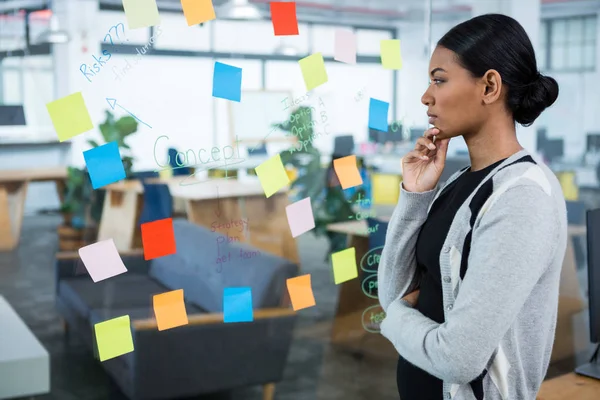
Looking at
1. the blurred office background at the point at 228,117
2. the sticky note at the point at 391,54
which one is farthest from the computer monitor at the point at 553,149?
the sticky note at the point at 391,54

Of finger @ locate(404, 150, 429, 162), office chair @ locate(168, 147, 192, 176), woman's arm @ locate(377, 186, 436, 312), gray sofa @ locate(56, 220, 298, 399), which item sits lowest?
gray sofa @ locate(56, 220, 298, 399)

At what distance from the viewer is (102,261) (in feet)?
5.80

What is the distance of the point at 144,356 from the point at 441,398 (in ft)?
3.14

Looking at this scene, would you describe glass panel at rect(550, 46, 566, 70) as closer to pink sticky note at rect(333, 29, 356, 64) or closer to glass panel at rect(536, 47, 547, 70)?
glass panel at rect(536, 47, 547, 70)

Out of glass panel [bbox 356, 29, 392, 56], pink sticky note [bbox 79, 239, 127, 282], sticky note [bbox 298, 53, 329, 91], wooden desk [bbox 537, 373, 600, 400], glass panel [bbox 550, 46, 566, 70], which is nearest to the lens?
pink sticky note [bbox 79, 239, 127, 282]

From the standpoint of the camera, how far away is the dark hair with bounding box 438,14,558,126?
124 cm

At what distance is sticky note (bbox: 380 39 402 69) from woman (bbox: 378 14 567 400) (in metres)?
0.90

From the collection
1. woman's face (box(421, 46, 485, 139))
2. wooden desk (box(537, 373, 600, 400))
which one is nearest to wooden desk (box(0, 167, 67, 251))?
woman's face (box(421, 46, 485, 139))

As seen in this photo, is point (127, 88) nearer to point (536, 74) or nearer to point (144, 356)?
point (144, 356)

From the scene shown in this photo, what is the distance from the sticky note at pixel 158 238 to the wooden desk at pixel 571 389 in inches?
43.1

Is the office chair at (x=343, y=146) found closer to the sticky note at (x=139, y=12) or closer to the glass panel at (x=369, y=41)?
the glass panel at (x=369, y=41)

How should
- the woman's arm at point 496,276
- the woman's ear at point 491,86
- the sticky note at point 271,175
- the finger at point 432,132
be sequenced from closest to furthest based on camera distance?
1. the woman's arm at point 496,276
2. the woman's ear at point 491,86
3. the finger at point 432,132
4. the sticky note at point 271,175

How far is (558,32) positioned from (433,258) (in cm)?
262

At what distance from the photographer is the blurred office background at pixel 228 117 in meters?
1.76
